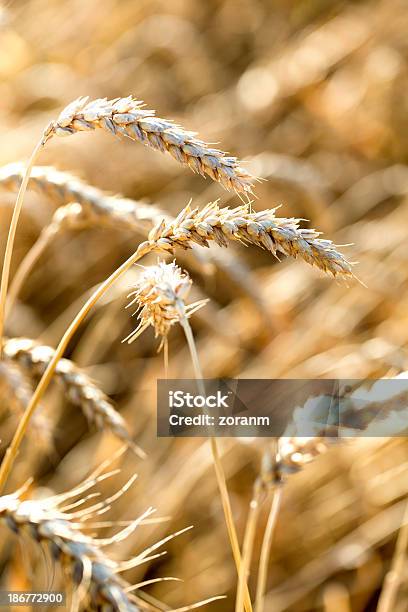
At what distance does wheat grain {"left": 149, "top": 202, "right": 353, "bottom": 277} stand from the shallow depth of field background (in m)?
0.38

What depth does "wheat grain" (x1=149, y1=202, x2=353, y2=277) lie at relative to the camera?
0.52 m

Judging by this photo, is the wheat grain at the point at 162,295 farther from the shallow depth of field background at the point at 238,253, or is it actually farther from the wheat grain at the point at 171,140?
the shallow depth of field background at the point at 238,253

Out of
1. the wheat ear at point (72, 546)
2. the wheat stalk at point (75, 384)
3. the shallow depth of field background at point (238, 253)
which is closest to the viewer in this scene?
the wheat ear at point (72, 546)

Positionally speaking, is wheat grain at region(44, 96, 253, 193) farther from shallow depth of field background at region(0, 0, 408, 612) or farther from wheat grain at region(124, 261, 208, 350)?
shallow depth of field background at region(0, 0, 408, 612)

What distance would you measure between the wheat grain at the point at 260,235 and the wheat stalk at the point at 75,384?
0.32 metres

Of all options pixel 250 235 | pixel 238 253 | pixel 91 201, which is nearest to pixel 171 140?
pixel 250 235

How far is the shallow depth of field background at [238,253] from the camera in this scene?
4.04 feet

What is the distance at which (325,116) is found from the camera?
1.79 meters

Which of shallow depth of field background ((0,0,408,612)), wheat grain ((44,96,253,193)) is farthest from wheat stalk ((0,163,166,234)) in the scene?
→ wheat grain ((44,96,253,193))

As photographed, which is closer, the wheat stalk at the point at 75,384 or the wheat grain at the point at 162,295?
the wheat grain at the point at 162,295

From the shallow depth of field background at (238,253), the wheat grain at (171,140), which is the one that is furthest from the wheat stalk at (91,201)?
the wheat grain at (171,140)

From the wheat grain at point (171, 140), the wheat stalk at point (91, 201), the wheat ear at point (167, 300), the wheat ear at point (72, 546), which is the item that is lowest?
the wheat ear at point (72, 546)

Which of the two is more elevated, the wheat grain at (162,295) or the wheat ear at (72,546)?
the wheat grain at (162,295)

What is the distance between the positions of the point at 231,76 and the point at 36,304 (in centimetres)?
102
